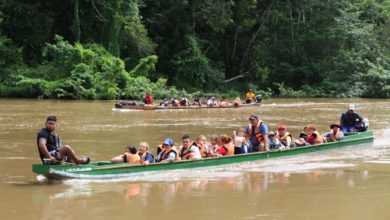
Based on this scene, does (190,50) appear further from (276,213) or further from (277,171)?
(276,213)

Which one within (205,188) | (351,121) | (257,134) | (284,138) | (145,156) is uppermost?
(351,121)

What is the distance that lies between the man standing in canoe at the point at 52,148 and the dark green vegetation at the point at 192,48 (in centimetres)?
2399

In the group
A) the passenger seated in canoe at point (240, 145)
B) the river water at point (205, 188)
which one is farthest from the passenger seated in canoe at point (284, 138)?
the passenger seated in canoe at point (240, 145)

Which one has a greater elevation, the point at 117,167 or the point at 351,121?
the point at 351,121

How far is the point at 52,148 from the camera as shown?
31.4 ft

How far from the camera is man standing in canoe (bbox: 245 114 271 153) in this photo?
40.7 ft

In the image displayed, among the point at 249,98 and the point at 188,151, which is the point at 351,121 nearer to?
the point at 188,151

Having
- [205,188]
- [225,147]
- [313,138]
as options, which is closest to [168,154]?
[205,188]

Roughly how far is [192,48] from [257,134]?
3168 cm

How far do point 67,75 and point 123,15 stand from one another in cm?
720

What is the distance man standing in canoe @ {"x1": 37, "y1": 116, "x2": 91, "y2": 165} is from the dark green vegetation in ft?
78.7

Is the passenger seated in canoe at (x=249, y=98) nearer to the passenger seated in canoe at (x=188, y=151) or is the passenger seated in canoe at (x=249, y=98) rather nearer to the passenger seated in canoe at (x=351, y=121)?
the passenger seated in canoe at (x=351, y=121)

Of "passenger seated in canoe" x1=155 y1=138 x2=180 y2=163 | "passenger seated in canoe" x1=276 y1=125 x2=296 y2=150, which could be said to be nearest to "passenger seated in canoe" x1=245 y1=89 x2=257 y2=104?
"passenger seated in canoe" x1=276 y1=125 x2=296 y2=150

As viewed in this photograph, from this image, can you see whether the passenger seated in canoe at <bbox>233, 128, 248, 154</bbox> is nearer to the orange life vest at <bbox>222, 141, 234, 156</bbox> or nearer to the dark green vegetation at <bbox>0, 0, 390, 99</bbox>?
the orange life vest at <bbox>222, 141, 234, 156</bbox>
